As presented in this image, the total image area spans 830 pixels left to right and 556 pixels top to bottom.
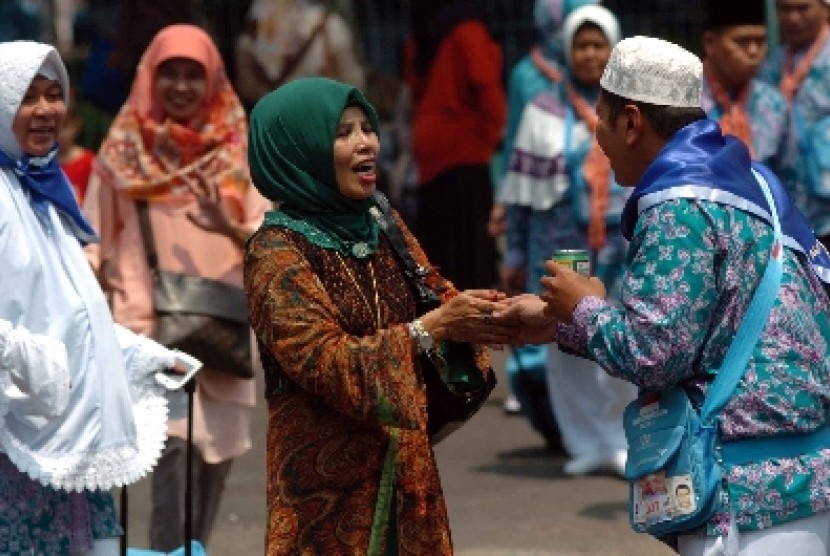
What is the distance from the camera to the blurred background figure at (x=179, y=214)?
7133mm

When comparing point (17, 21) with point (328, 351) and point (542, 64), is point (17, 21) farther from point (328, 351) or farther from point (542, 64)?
point (328, 351)

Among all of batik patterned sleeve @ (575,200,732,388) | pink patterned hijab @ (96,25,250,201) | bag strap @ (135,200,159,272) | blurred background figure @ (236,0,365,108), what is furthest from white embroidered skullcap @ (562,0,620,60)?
batik patterned sleeve @ (575,200,732,388)

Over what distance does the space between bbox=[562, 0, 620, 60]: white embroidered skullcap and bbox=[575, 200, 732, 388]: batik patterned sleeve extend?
15.2 ft

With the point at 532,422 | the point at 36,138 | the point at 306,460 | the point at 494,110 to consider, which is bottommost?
the point at 532,422

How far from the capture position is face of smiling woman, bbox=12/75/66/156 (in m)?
5.68

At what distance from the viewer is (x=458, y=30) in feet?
38.9

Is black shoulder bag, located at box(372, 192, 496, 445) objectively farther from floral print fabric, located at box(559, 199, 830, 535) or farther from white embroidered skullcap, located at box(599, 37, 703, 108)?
A: white embroidered skullcap, located at box(599, 37, 703, 108)

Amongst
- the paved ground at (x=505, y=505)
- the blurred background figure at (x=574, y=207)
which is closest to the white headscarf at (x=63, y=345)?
the paved ground at (x=505, y=505)

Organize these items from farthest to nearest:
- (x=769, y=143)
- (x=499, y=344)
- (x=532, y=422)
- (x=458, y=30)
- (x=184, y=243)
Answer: (x=458, y=30), (x=532, y=422), (x=769, y=143), (x=184, y=243), (x=499, y=344)

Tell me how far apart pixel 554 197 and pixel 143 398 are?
139 inches

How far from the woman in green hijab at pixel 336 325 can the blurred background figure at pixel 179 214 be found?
2.06 metres

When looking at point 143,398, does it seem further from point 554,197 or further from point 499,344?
point 554,197

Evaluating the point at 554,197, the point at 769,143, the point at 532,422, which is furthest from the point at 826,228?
the point at 532,422

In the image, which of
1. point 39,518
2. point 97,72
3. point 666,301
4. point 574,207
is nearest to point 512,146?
point 574,207
